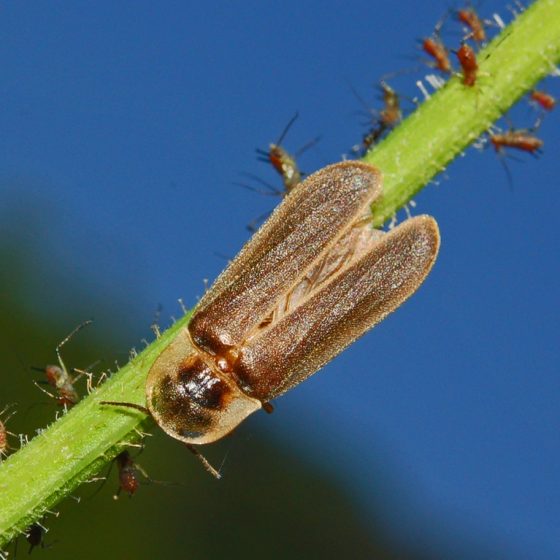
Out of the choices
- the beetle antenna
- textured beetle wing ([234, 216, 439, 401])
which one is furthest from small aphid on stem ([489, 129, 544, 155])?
the beetle antenna

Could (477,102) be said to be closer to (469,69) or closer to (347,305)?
(469,69)

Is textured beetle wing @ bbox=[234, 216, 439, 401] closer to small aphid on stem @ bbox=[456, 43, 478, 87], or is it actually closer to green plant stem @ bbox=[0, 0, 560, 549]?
green plant stem @ bbox=[0, 0, 560, 549]

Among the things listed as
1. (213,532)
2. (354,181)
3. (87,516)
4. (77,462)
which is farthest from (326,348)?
(213,532)

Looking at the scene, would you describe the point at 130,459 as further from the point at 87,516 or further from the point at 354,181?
the point at 87,516

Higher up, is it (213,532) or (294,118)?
(294,118)

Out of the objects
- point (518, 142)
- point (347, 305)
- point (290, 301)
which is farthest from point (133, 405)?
point (518, 142)

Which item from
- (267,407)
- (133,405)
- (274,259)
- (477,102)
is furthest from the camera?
(267,407)
